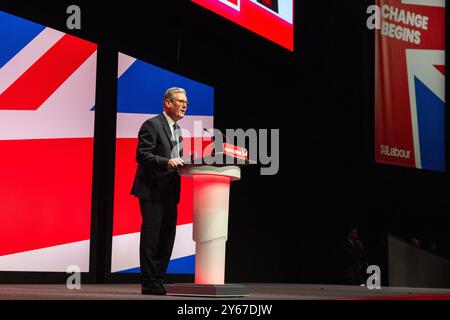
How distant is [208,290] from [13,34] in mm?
2787

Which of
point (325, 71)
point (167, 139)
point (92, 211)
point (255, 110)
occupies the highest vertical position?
point (325, 71)

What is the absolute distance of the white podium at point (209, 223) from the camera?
131 inches

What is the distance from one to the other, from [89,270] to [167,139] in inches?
89.2

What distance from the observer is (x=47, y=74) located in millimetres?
5191

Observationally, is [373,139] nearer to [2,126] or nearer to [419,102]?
[419,102]

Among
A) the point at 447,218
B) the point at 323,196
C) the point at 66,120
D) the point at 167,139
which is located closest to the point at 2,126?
the point at 66,120

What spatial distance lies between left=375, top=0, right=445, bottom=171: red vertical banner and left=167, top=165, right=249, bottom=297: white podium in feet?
14.4

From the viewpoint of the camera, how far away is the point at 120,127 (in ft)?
18.8

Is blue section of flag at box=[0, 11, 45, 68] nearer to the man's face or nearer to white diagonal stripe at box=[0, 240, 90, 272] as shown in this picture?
white diagonal stripe at box=[0, 240, 90, 272]

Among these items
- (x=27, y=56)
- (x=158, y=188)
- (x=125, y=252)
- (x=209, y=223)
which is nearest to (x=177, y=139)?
(x=158, y=188)

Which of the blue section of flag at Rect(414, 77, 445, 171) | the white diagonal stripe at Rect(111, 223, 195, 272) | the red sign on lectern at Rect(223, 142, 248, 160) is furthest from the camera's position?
the blue section of flag at Rect(414, 77, 445, 171)

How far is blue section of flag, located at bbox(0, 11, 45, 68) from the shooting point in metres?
4.91

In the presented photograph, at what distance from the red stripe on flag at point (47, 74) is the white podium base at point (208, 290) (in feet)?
7.51

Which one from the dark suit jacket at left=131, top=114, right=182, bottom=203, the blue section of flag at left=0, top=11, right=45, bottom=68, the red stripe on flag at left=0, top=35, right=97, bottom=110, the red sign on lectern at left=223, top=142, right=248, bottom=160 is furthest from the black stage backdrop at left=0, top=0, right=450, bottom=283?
the red sign on lectern at left=223, top=142, right=248, bottom=160
